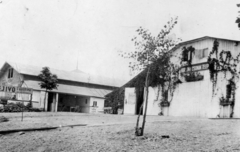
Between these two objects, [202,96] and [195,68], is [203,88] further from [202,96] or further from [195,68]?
[195,68]

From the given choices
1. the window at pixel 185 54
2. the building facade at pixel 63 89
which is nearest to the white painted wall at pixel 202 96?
the window at pixel 185 54

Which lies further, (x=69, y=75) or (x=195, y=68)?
(x=69, y=75)

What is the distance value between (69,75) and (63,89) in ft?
16.9

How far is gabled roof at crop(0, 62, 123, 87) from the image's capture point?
Answer: 36719 mm

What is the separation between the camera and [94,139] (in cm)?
1127

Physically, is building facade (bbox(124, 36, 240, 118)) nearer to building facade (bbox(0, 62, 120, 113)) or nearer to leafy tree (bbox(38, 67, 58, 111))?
leafy tree (bbox(38, 67, 58, 111))

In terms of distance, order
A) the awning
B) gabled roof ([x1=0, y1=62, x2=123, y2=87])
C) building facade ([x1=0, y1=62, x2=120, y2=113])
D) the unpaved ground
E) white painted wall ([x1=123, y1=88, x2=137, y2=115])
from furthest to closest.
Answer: gabled roof ([x1=0, y1=62, x2=123, y2=87]) → the awning → building facade ([x1=0, y1=62, x2=120, y2=113]) → white painted wall ([x1=123, y1=88, x2=137, y2=115]) → the unpaved ground

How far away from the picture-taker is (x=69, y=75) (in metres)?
42.4

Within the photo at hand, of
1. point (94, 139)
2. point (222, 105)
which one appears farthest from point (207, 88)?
point (94, 139)

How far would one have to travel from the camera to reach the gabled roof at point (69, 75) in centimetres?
3672

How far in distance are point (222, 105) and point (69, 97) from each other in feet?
81.5

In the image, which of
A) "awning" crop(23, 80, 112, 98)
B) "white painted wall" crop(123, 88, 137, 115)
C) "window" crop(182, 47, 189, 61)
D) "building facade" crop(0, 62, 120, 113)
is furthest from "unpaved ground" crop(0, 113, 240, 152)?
"awning" crop(23, 80, 112, 98)

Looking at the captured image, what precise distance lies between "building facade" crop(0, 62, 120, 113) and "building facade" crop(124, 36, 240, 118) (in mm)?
15719

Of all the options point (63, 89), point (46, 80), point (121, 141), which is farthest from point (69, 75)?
point (121, 141)
